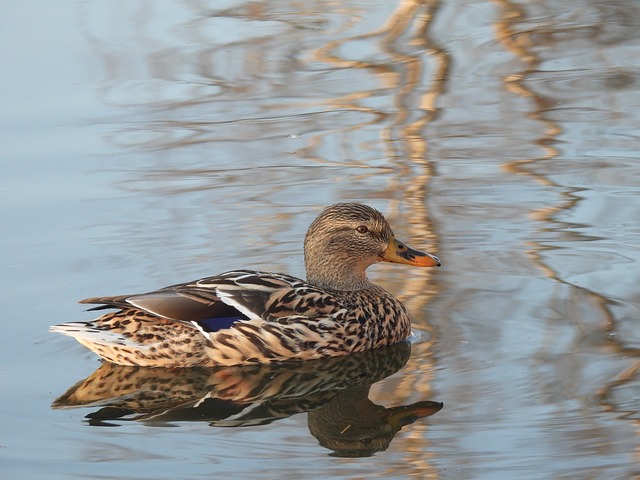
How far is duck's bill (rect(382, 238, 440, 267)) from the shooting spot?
891 centimetres

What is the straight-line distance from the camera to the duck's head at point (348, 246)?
8.97 meters

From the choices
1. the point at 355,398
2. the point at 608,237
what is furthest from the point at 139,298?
the point at 608,237

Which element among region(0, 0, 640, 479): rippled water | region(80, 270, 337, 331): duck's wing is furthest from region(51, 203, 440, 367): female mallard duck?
region(0, 0, 640, 479): rippled water

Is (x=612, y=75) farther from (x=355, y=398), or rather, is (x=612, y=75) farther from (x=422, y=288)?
(x=355, y=398)

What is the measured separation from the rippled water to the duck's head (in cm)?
40

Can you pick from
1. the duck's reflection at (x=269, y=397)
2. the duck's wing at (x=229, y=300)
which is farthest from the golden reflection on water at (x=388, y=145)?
the duck's wing at (x=229, y=300)

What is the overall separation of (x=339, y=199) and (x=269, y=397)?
2.96m

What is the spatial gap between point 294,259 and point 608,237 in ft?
7.10

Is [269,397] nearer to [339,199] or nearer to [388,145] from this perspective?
[339,199]

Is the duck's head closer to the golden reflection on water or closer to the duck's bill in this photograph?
the duck's bill

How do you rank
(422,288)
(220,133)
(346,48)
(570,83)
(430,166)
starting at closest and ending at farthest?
(422,288), (430,166), (220,133), (570,83), (346,48)

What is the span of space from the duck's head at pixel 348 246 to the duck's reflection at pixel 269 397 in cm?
66

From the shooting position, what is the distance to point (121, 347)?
26.9ft

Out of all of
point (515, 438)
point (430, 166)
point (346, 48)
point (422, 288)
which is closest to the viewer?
point (515, 438)
